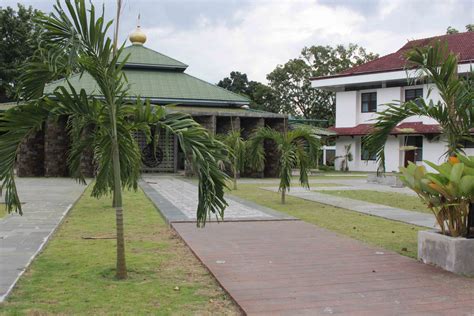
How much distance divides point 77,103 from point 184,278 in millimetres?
2146

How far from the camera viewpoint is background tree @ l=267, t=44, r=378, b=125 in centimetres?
4788

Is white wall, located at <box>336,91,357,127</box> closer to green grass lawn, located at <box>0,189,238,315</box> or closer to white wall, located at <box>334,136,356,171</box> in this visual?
white wall, located at <box>334,136,356,171</box>

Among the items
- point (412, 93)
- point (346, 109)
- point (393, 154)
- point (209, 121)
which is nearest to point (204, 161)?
point (209, 121)

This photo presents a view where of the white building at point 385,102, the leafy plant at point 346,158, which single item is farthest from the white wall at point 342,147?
the leafy plant at point 346,158

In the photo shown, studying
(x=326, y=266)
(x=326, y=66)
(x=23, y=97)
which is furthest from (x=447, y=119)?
(x=326, y=66)

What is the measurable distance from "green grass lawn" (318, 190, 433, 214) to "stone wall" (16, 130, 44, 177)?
553 inches

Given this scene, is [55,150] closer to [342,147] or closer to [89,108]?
[89,108]

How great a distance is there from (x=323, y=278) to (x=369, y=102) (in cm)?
3063

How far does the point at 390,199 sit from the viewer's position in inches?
594

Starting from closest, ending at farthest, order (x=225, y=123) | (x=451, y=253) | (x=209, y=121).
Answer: (x=451, y=253) → (x=209, y=121) → (x=225, y=123)

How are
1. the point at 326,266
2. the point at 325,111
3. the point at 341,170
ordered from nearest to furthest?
the point at 326,266
the point at 341,170
the point at 325,111

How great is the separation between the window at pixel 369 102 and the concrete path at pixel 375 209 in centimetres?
1927

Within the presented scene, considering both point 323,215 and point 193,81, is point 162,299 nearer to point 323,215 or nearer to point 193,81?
point 323,215

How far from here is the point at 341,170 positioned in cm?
3641
